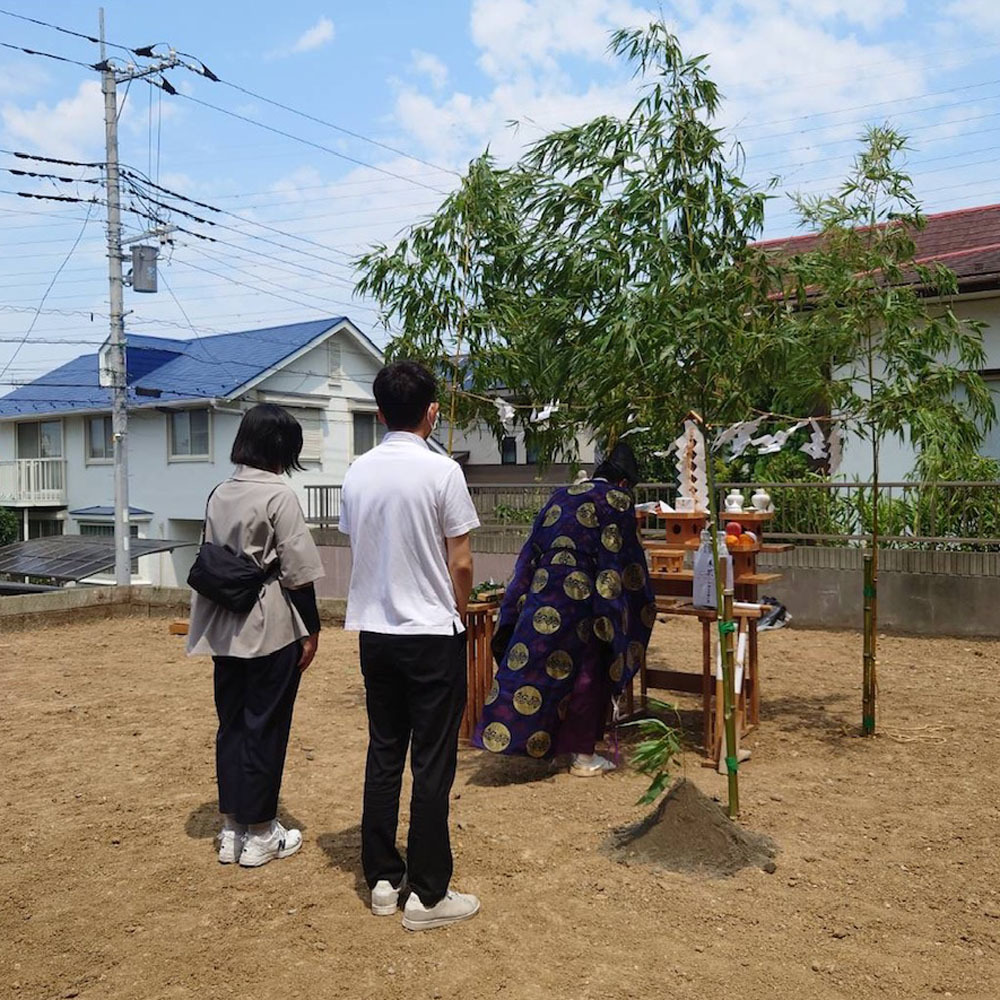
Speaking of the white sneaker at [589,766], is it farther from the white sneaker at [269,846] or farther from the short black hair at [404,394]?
the short black hair at [404,394]

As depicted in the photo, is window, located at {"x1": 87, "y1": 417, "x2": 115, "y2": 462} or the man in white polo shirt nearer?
the man in white polo shirt

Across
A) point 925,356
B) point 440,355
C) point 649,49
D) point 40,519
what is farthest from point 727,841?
point 40,519

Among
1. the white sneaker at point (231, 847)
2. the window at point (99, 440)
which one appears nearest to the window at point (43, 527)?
the window at point (99, 440)

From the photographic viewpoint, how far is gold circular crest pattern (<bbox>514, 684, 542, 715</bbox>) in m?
4.96

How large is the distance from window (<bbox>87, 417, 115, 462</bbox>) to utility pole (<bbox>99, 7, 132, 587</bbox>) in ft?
25.7

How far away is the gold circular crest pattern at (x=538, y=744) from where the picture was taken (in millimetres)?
4934

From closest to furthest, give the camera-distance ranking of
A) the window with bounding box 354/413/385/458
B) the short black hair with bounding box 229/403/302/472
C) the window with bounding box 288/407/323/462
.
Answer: the short black hair with bounding box 229/403/302/472 → the window with bounding box 288/407/323/462 → the window with bounding box 354/413/385/458

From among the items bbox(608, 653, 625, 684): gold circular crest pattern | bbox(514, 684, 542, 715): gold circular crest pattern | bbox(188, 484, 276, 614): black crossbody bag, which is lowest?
bbox(514, 684, 542, 715): gold circular crest pattern

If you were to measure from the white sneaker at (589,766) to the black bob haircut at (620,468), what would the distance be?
1436 millimetres

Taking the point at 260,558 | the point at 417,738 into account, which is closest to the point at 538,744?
the point at 417,738

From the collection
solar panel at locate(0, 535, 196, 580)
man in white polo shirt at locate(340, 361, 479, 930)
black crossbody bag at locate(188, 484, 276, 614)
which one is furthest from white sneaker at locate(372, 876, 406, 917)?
solar panel at locate(0, 535, 196, 580)

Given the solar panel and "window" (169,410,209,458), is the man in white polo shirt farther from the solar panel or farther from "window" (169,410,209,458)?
"window" (169,410,209,458)

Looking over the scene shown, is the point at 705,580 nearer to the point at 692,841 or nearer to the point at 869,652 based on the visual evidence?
the point at 869,652

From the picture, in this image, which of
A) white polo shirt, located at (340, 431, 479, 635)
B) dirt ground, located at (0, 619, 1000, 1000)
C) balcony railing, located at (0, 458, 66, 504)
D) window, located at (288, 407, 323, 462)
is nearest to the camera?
dirt ground, located at (0, 619, 1000, 1000)
